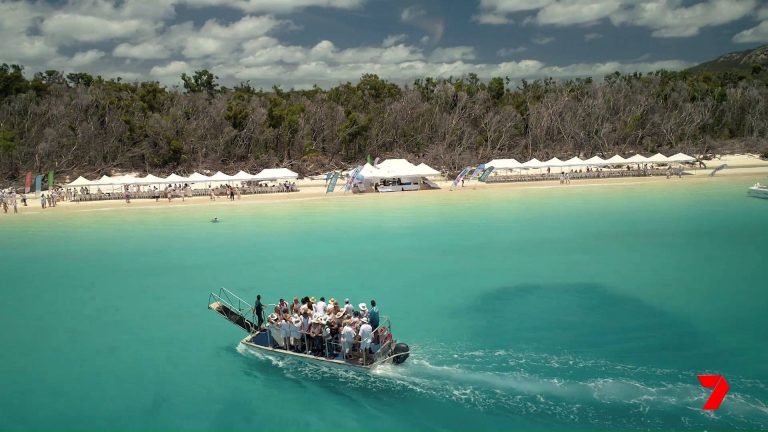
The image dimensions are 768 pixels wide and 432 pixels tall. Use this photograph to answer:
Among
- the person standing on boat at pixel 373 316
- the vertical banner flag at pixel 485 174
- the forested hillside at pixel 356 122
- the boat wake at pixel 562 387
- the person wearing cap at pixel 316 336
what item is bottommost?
the boat wake at pixel 562 387

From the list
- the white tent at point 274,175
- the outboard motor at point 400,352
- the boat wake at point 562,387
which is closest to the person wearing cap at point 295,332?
the boat wake at point 562,387

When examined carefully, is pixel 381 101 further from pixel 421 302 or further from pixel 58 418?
pixel 58 418

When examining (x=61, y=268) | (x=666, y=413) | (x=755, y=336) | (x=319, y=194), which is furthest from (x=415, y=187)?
(x=666, y=413)

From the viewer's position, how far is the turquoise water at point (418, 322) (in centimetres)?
1194

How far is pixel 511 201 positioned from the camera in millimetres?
40781

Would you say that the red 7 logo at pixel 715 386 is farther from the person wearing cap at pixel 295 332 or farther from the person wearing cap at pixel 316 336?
the person wearing cap at pixel 295 332

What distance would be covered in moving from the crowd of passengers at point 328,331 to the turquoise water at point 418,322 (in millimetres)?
532

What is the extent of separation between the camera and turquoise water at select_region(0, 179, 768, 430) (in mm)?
11938

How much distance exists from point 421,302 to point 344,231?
12.8 metres

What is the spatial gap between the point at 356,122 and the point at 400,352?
5208 centimetres

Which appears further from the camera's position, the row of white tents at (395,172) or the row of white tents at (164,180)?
the row of white tents at (395,172)

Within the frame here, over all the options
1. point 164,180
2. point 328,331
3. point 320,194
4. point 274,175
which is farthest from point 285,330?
point 164,180

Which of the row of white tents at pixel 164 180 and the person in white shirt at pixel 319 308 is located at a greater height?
the row of white tents at pixel 164 180

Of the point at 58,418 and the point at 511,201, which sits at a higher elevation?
the point at 511,201
